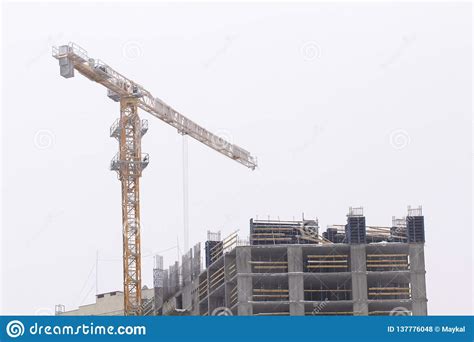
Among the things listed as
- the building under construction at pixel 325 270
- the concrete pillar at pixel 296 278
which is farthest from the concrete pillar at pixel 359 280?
the concrete pillar at pixel 296 278

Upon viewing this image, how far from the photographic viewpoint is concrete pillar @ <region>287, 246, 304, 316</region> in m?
114

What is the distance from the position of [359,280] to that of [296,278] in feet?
20.0

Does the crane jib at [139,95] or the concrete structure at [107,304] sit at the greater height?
the crane jib at [139,95]

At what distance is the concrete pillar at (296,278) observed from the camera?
11375 cm

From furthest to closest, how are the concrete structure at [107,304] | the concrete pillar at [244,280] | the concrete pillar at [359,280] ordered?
the concrete structure at [107,304] < the concrete pillar at [244,280] < the concrete pillar at [359,280]

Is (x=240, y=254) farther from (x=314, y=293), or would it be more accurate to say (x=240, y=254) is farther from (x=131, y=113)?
(x=131, y=113)

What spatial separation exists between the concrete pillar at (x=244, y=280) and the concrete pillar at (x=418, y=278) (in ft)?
51.4

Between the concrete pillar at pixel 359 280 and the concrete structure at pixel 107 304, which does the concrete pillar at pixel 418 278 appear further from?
the concrete structure at pixel 107 304

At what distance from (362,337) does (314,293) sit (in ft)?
265

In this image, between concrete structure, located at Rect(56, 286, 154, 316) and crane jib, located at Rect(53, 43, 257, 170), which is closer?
crane jib, located at Rect(53, 43, 257, 170)

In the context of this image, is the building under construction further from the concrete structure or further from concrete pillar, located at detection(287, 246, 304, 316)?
the concrete structure

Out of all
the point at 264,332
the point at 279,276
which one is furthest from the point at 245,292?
the point at 264,332

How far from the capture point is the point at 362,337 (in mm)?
36781

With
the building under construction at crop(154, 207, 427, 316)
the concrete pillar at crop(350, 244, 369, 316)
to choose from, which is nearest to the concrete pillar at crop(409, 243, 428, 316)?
the building under construction at crop(154, 207, 427, 316)
